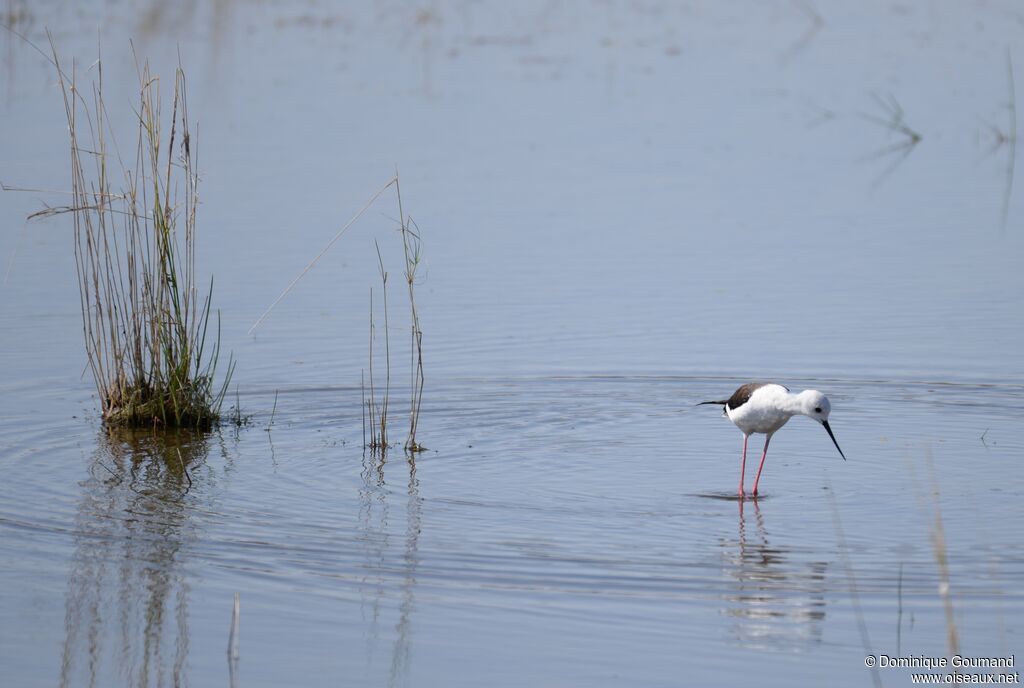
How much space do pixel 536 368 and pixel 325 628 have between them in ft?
Answer: 17.0

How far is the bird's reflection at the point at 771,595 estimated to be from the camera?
6555 millimetres

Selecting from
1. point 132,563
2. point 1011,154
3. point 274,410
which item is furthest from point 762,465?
point 1011,154

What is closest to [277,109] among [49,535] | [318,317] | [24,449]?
[318,317]

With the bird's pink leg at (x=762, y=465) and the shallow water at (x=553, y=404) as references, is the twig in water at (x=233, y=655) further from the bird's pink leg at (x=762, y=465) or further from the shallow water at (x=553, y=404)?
the bird's pink leg at (x=762, y=465)

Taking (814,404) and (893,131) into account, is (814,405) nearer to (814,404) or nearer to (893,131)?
(814,404)

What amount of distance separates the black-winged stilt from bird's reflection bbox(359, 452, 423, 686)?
194cm

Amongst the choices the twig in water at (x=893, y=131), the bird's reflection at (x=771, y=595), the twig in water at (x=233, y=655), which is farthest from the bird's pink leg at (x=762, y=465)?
the twig in water at (x=893, y=131)

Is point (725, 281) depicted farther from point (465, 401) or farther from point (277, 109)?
point (277, 109)

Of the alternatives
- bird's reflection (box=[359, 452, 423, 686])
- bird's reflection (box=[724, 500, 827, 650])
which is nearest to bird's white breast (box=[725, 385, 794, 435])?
bird's reflection (box=[724, 500, 827, 650])

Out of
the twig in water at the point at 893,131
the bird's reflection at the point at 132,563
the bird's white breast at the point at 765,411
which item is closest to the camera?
the bird's reflection at the point at 132,563

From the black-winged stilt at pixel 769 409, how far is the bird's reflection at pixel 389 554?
194cm

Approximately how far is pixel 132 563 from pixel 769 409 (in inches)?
148

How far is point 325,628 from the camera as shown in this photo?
21.5 feet

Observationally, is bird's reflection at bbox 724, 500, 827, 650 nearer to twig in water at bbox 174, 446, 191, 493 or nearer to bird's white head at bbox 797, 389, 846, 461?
bird's white head at bbox 797, 389, 846, 461
